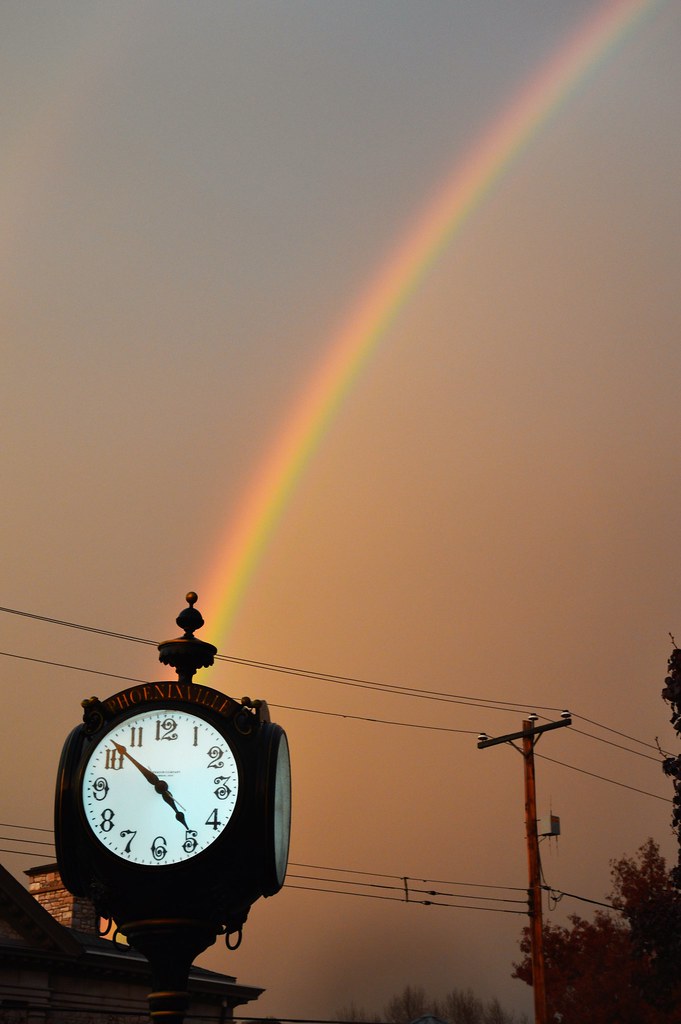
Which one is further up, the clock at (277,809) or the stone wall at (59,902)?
the stone wall at (59,902)

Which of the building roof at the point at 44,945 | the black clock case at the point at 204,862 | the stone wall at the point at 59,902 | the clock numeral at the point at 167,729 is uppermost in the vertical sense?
the stone wall at the point at 59,902

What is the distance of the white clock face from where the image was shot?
4.70 m

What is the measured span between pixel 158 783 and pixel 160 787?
17mm

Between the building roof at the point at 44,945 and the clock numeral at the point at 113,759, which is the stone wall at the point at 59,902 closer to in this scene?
the building roof at the point at 44,945

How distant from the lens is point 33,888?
3356cm

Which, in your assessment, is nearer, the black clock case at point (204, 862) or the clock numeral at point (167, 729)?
the black clock case at point (204, 862)

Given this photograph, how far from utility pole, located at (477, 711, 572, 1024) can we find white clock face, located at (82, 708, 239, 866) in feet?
82.7

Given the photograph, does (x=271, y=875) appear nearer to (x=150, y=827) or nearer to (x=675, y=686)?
(x=150, y=827)

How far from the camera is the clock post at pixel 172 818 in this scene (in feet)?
15.2


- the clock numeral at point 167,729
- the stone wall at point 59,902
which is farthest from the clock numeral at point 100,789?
the stone wall at point 59,902

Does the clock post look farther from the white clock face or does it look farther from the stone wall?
the stone wall

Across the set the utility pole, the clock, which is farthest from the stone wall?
the clock

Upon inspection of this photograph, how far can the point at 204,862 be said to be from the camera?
15.2 ft

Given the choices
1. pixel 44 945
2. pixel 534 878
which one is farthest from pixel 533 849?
pixel 44 945
